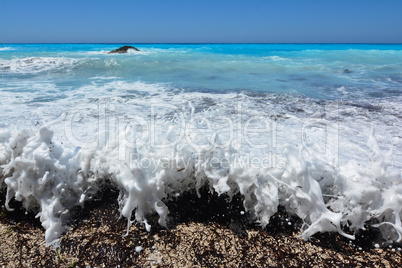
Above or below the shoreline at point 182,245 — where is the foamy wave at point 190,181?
above

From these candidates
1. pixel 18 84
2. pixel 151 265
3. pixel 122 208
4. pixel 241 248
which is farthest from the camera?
pixel 18 84

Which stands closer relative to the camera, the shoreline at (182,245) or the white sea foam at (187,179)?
the shoreline at (182,245)

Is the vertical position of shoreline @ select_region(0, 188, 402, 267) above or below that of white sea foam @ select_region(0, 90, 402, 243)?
A: below

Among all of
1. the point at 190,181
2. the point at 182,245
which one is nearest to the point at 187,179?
the point at 190,181

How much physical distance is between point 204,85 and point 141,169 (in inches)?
252

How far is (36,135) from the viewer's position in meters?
2.39

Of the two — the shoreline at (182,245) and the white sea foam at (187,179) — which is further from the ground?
the white sea foam at (187,179)

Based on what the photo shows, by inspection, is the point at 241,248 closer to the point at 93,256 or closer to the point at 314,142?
the point at 93,256

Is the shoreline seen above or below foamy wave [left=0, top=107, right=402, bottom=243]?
below

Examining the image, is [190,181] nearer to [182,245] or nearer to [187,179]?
[187,179]

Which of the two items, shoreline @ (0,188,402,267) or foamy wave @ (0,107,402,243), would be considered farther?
foamy wave @ (0,107,402,243)

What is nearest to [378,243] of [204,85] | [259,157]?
[259,157]

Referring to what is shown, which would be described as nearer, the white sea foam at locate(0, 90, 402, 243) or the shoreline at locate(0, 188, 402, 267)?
the shoreline at locate(0, 188, 402, 267)

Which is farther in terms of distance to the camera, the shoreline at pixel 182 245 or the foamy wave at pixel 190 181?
the foamy wave at pixel 190 181
